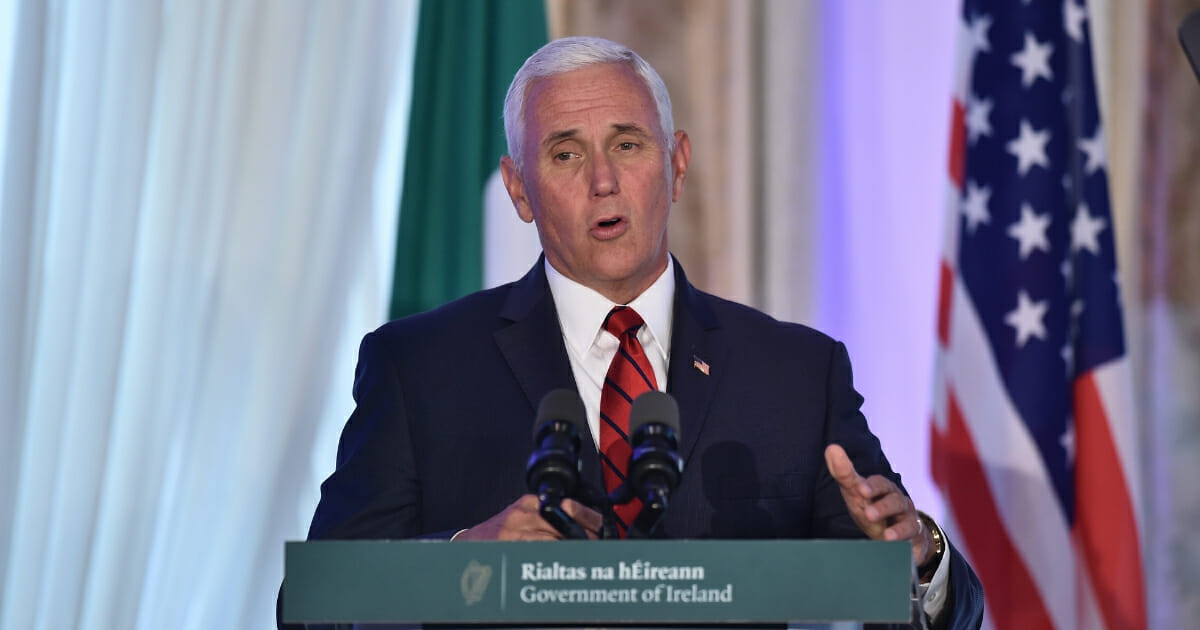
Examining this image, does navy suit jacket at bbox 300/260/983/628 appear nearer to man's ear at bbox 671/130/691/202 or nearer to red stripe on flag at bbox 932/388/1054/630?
man's ear at bbox 671/130/691/202

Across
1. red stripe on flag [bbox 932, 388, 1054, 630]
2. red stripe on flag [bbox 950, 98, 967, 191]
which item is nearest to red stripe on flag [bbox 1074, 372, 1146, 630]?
red stripe on flag [bbox 932, 388, 1054, 630]

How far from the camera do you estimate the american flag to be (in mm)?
3736

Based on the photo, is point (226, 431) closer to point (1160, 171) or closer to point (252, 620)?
point (252, 620)

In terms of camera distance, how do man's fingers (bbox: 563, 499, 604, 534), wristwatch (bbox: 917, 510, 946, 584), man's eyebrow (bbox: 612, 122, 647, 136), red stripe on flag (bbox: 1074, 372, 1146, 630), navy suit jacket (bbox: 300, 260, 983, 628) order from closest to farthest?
man's fingers (bbox: 563, 499, 604, 534) < wristwatch (bbox: 917, 510, 946, 584) < navy suit jacket (bbox: 300, 260, 983, 628) < man's eyebrow (bbox: 612, 122, 647, 136) < red stripe on flag (bbox: 1074, 372, 1146, 630)

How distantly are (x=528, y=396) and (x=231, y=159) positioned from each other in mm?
1674

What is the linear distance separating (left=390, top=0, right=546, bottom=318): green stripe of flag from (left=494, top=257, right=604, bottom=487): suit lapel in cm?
115

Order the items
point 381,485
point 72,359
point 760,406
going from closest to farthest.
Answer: point 381,485 → point 760,406 → point 72,359

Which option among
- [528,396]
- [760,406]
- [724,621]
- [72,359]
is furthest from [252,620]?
[724,621]

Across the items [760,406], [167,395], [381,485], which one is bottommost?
[381,485]

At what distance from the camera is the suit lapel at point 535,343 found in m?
2.44

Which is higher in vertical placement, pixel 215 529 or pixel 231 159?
pixel 231 159

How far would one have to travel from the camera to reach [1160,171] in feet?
13.6

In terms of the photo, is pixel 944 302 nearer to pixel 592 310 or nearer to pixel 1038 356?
pixel 1038 356

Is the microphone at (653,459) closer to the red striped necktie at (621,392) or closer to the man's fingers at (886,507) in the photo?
the man's fingers at (886,507)
